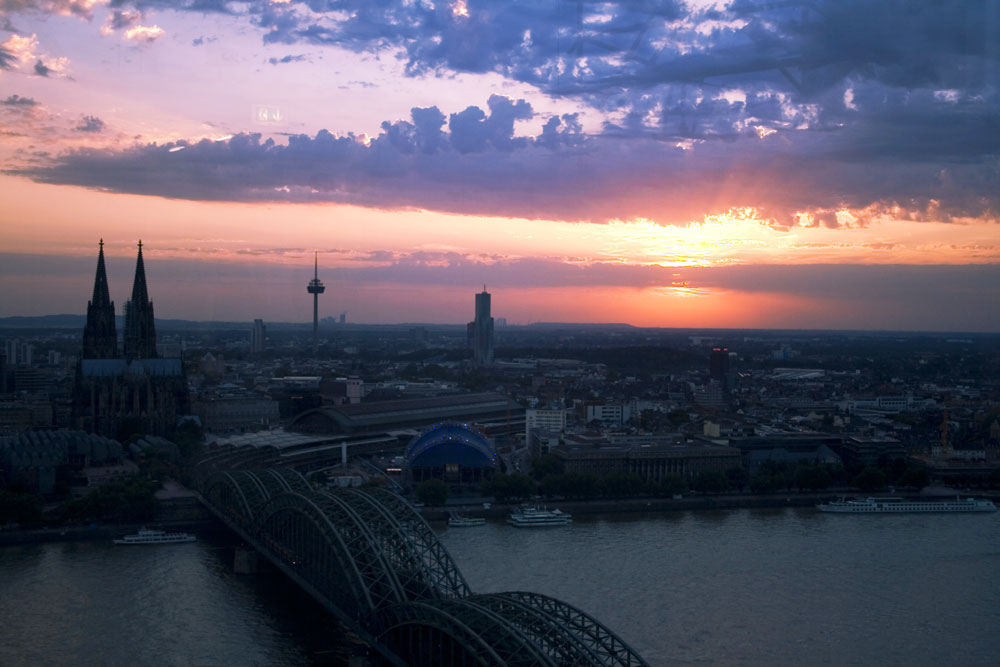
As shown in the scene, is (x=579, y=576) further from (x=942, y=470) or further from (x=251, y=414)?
(x=251, y=414)

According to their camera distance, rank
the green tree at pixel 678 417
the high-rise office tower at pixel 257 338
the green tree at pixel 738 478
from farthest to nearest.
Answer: the high-rise office tower at pixel 257 338 → the green tree at pixel 678 417 → the green tree at pixel 738 478

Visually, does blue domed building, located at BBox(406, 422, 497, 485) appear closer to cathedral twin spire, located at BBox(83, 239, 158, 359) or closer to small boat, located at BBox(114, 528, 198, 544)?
small boat, located at BBox(114, 528, 198, 544)

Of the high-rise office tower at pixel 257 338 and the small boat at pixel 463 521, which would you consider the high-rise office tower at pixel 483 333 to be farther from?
the small boat at pixel 463 521

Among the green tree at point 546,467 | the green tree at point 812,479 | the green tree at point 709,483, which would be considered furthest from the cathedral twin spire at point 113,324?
the green tree at point 812,479

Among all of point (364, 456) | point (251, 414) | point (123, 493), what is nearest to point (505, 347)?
point (251, 414)

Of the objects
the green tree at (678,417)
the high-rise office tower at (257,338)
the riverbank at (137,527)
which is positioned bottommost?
the riverbank at (137,527)

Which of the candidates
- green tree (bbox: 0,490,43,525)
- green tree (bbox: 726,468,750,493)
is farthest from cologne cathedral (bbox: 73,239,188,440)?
green tree (bbox: 726,468,750,493)

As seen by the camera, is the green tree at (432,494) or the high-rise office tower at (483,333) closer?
the green tree at (432,494)
